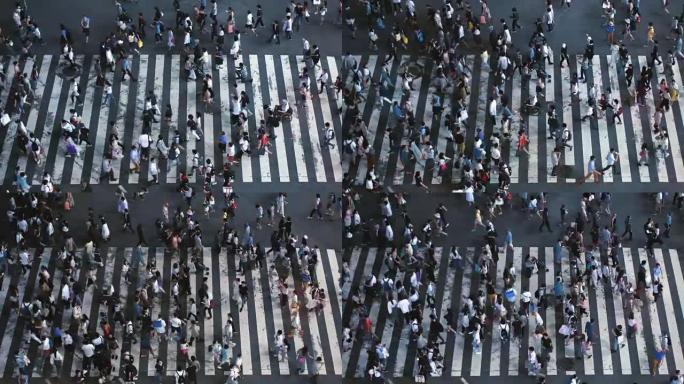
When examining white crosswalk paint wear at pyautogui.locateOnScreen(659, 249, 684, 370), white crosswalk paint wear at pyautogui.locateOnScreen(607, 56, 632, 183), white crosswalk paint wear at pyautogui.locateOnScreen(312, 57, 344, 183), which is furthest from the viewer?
white crosswalk paint wear at pyautogui.locateOnScreen(312, 57, 344, 183)

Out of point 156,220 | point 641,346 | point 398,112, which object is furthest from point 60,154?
point 641,346

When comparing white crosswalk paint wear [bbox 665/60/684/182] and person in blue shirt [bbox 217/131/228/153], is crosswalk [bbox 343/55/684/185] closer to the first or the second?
white crosswalk paint wear [bbox 665/60/684/182]

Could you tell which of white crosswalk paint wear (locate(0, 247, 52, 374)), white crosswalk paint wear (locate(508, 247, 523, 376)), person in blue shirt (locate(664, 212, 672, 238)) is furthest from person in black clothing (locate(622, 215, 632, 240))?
white crosswalk paint wear (locate(0, 247, 52, 374))

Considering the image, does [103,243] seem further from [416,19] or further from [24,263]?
[416,19]

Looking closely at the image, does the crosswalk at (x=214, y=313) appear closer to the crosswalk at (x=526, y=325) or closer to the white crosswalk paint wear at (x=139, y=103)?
the crosswalk at (x=526, y=325)

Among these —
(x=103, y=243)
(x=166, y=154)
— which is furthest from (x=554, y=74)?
(x=103, y=243)

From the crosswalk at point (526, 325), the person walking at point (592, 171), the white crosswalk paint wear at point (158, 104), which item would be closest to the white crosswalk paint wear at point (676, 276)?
the crosswalk at point (526, 325)
